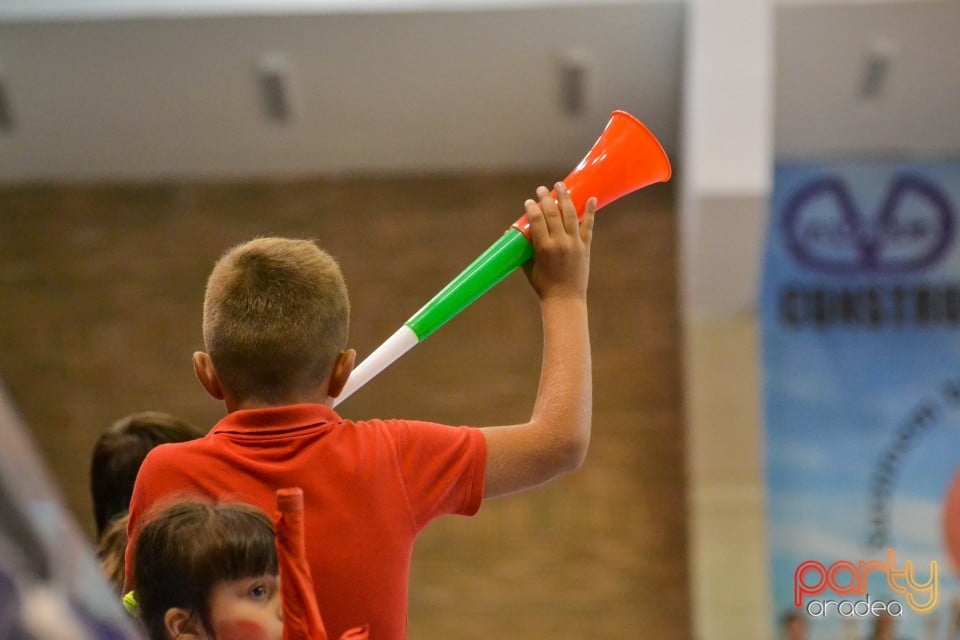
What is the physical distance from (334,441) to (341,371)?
10 cm

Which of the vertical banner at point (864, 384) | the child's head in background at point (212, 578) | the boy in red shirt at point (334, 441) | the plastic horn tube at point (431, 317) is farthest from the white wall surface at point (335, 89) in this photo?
the child's head in background at point (212, 578)

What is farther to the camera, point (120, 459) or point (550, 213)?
point (120, 459)

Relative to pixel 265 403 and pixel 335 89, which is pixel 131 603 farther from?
pixel 335 89

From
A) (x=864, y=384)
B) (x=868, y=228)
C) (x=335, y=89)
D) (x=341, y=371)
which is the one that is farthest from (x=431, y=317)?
(x=868, y=228)

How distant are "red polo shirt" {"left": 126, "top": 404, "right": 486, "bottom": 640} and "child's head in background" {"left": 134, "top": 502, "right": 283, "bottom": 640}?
0.07 m

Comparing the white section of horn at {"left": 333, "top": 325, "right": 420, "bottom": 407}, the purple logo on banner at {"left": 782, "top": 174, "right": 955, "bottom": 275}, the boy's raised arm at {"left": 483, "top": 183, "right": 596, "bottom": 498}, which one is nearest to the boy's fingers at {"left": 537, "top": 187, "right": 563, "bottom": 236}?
the boy's raised arm at {"left": 483, "top": 183, "right": 596, "bottom": 498}

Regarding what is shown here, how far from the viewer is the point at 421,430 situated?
4.93 feet

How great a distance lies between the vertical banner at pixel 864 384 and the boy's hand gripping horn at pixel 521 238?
5.17 meters

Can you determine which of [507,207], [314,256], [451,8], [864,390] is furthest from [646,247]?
→ [314,256]

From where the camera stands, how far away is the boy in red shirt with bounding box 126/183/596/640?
1.43 metres

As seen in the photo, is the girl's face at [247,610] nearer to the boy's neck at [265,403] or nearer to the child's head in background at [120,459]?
the boy's neck at [265,403]

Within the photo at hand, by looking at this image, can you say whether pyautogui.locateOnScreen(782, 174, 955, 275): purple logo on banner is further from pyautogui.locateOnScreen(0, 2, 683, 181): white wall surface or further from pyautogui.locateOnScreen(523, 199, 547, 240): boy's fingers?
pyautogui.locateOnScreen(523, 199, 547, 240): boy's fingers

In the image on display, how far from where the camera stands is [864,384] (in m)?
6.91

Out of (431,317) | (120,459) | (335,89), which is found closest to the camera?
(431,317)
